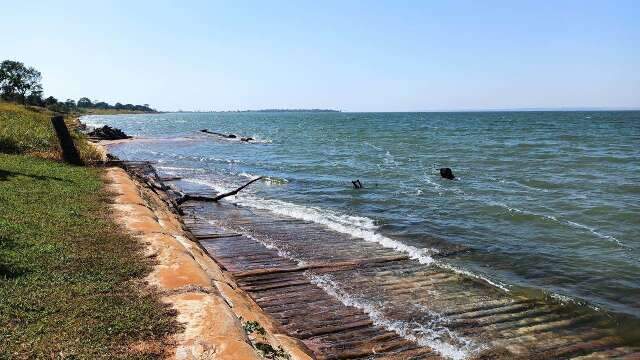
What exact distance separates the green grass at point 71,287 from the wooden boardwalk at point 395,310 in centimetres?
304

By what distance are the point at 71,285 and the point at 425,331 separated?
242 inches

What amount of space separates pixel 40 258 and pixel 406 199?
61.5ft

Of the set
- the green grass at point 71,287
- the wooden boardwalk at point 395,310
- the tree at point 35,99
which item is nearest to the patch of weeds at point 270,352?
the green grass at point 71,287

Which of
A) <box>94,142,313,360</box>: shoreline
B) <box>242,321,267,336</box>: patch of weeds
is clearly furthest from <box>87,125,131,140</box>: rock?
<box>242,321,267,336</box>: patch of weeds

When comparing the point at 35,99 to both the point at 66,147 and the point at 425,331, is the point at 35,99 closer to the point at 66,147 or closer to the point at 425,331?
the point at 66,147

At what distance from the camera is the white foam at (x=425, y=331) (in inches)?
345

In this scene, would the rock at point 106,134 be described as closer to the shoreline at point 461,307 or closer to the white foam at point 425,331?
the shoreline at point 461,307

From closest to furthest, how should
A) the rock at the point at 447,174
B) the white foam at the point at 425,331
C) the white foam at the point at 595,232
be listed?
the white foam at the point at 425,331 < the white foam at the point at 595,232 < the rock at the point at 447,174

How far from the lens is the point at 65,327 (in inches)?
237

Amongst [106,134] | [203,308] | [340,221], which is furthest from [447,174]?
[106,134]

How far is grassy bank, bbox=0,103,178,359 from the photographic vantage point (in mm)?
5707

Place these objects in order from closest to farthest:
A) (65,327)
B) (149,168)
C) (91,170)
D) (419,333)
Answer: (65,327), (419,333), (91,170), (149,168)

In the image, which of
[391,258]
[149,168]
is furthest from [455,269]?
[149,168]

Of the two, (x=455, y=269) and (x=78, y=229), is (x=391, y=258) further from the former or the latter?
(x=78, y=229)
